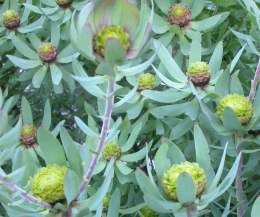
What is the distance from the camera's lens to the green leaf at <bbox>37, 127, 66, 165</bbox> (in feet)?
2.46

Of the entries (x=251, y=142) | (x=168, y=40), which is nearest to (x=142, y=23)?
(x=251, y=142)

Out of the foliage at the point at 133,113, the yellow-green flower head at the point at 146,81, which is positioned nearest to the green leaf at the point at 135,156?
the foliage at the point at 133,113

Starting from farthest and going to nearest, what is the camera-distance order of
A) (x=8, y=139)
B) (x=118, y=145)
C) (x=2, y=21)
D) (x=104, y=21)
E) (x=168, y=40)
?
(x=2, y=21) < (x=168, y=40) < (x=118, y=145) < (x=8, y=139) < (x=104, y=21)

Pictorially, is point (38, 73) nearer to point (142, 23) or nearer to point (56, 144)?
point (56, 144)

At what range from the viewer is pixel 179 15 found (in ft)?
3.68

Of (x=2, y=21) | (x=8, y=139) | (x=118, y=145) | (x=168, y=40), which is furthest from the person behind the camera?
(x=2, y=21)

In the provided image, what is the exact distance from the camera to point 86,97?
1.30 metres

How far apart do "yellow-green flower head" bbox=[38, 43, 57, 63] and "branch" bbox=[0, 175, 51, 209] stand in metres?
0.50

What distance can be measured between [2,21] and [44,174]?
0.57m

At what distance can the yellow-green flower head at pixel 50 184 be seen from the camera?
2.39 ft

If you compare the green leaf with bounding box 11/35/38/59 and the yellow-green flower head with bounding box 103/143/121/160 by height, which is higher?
the green leaf with bounding box 11/35/38/59

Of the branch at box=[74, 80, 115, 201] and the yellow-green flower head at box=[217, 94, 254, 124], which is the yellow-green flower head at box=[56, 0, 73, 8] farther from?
the branch at box=[74, 80, 115, 201]

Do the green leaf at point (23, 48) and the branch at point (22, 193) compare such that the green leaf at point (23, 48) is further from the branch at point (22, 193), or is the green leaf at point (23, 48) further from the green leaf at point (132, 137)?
the branch at point (22, 193)

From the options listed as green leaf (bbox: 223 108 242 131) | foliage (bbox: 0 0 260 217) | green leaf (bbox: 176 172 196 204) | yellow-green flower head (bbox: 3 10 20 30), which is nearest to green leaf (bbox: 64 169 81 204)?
foliage (bbox: 0 0 260 217)
